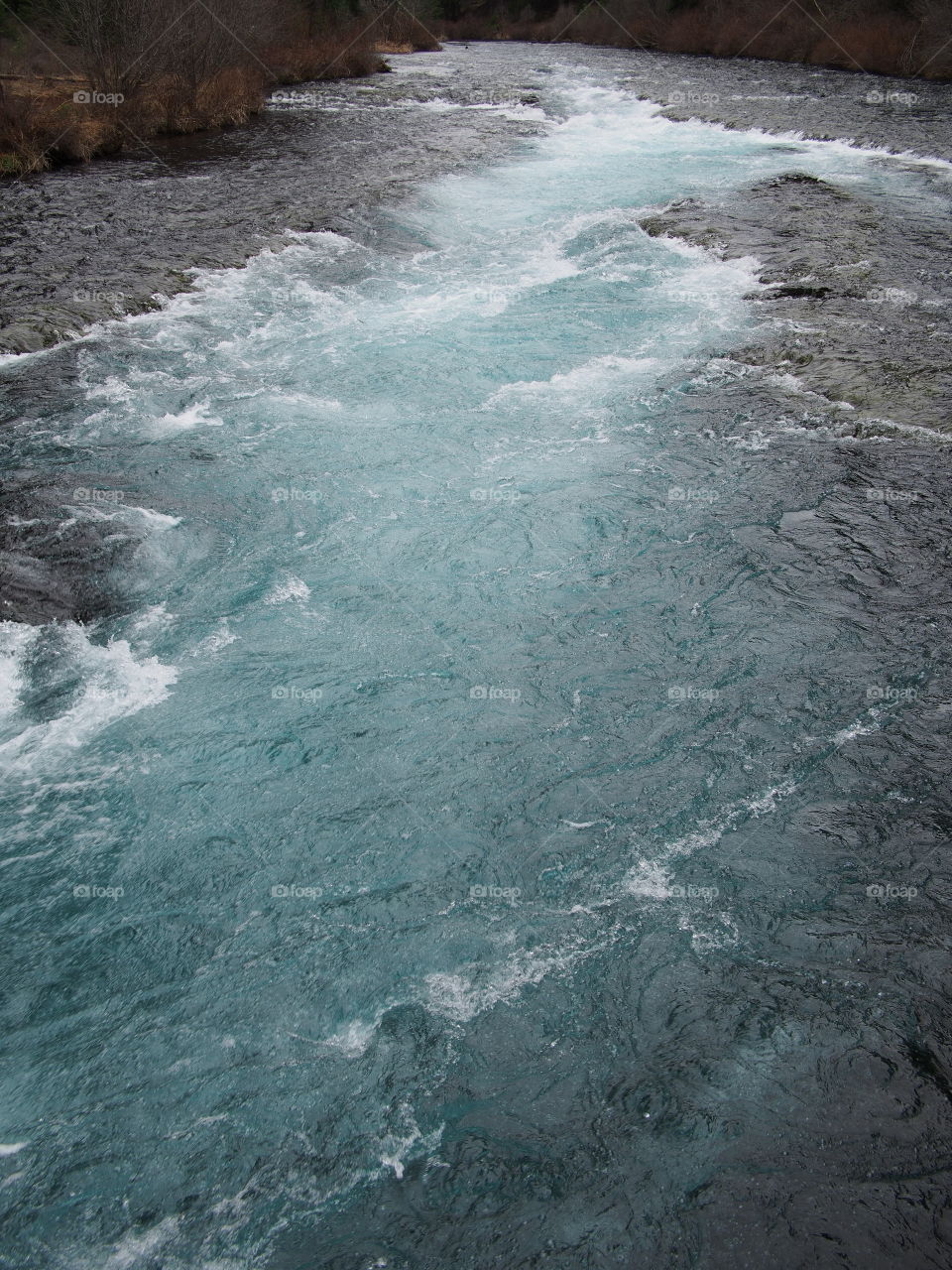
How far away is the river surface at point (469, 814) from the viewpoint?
3.92 metres

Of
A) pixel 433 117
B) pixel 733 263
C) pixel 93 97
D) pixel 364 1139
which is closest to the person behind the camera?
pixel 364 1139

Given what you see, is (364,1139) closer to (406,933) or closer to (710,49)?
(406,933)

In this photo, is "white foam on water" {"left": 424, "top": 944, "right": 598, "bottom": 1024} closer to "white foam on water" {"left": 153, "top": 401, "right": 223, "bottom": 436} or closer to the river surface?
the river surface

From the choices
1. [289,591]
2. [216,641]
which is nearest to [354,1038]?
→ [216,641]

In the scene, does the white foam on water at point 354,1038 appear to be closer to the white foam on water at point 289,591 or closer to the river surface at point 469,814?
the river surface at point 469,814

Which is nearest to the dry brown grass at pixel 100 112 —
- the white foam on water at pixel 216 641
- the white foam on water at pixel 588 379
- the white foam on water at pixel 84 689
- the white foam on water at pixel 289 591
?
the white foam on water at pixel 588 379

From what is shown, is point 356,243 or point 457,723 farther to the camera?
point 356,243

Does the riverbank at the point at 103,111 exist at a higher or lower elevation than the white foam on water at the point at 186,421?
higher

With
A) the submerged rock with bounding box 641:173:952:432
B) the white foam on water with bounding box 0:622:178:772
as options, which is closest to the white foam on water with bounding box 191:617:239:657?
the white foam on water with bounding box 0:622:178:772

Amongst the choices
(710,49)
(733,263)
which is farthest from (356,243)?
(710,49)

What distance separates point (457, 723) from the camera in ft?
20.7

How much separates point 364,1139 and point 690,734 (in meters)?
3.28

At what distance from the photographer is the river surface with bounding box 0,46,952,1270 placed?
3.92 meters

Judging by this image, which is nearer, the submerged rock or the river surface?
the river surface
